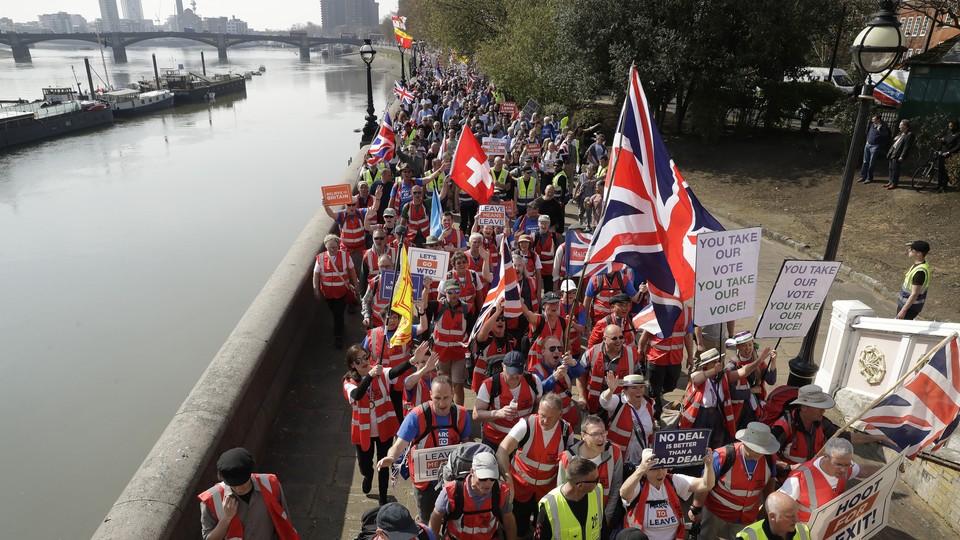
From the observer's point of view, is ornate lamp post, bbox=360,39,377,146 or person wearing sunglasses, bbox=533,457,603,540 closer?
person wearing sunglasses, bbox=533,457,603,540

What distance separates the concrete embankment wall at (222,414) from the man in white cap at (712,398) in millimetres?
3766

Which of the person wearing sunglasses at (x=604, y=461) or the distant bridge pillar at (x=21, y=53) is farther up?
the person wearing sunglasses at (x=604, y=461)

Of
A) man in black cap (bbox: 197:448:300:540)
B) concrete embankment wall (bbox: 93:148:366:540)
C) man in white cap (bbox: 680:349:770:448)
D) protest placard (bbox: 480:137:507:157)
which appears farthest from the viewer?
protest placard (bbox: 480:137:507:157)

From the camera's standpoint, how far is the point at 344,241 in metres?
9.34

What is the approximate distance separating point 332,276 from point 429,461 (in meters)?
4.09

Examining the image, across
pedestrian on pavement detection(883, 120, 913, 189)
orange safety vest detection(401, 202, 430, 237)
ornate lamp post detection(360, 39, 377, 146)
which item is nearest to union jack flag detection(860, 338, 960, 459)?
orange safety vest detection(401, 202, 430, 237)

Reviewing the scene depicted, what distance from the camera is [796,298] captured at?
5.66m

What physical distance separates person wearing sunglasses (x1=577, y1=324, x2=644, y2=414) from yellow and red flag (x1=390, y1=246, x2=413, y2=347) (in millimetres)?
1603

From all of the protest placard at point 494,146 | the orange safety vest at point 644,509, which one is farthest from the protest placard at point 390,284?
the protest placard at point 494,146

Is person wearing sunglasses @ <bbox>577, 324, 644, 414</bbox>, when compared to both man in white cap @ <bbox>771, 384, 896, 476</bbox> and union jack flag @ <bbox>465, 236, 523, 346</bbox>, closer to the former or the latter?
union jack flag @ <bbox>465, 236, 523, 346</bbox>

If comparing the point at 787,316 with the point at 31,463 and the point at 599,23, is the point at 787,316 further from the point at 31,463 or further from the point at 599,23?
the point at 599,23

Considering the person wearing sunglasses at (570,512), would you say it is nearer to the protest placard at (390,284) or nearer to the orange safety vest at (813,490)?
the orange safety vest at (813,490)

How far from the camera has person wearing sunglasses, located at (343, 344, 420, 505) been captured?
5.14 metres

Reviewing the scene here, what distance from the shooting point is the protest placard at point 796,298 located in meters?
5.58
